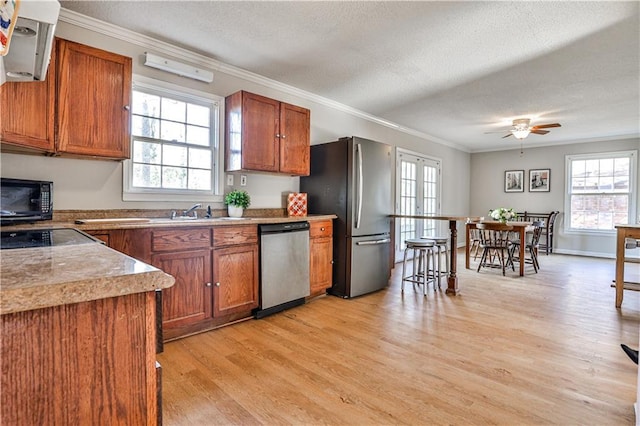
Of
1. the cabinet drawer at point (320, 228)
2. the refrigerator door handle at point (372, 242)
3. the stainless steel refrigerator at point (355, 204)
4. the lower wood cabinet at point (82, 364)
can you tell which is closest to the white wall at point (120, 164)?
the stainless steel refrigerator at point (355, 204)

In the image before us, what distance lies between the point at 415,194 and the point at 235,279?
4.47 m

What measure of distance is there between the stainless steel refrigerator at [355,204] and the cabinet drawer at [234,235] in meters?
1.17

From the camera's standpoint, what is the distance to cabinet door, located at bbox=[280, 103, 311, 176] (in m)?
3.64

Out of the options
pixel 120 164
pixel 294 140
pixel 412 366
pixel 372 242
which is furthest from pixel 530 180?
pixel 120 164

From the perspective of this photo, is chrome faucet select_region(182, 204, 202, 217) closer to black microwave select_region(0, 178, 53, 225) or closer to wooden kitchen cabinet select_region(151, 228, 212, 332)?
wooden kitchen cabinet select_region(151, 228, 212, 332)

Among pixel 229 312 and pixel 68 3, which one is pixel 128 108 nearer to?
pixel 68 3

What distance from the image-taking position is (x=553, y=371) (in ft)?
7.11

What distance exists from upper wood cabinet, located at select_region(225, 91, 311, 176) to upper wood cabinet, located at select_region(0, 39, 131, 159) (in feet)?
3.33

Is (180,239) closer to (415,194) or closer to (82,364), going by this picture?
(82,364)

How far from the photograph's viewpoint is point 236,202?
3.36 meters

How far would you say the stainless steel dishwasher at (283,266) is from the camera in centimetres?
312

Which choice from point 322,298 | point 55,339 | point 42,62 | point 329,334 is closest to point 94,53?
point 42,62

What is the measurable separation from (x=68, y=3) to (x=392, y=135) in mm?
4670

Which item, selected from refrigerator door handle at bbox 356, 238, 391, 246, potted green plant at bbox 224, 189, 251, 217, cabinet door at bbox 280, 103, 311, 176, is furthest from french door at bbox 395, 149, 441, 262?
potted green plant at bbox 224, 189, 251, 217
